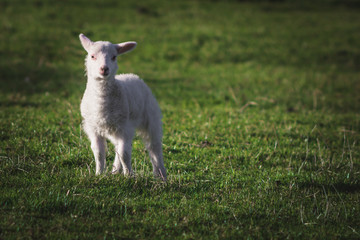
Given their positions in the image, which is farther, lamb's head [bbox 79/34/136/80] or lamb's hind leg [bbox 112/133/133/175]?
lamb's hind leg [bbox 112/133/133/175]

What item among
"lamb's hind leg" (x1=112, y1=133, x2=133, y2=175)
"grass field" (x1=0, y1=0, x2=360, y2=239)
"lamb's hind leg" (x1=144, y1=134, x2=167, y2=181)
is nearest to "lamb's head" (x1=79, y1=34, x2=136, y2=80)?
"lamb's hind leg" (x1=112, y1=133, x2=133, y2=175)

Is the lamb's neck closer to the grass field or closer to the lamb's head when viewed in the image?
the lamb's head

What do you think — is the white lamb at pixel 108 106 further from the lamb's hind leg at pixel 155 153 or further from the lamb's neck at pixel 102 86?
the lamb's hind leg at pixel 155 153

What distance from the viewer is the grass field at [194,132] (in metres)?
4.27

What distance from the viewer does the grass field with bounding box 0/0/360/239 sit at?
14.0 ft

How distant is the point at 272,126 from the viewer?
27.9 feet

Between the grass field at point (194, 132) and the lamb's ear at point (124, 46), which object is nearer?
the grass field at point (194, 132)

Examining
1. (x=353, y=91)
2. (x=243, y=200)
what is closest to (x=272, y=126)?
(x=243, y=200)

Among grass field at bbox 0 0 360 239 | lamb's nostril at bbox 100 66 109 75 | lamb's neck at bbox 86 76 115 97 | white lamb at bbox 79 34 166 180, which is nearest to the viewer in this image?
grass field at bbox 0 0 360 239

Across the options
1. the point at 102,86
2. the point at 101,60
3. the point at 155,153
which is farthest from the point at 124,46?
the point at 155,153

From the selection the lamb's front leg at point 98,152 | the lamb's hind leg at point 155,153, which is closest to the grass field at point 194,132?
the lamb's hind leg at point 155,153

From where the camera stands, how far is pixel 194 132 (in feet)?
26.1

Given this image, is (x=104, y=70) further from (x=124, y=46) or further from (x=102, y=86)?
(x=124, y=46)

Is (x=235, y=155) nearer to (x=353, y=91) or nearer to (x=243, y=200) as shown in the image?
(x=243, y=200)
